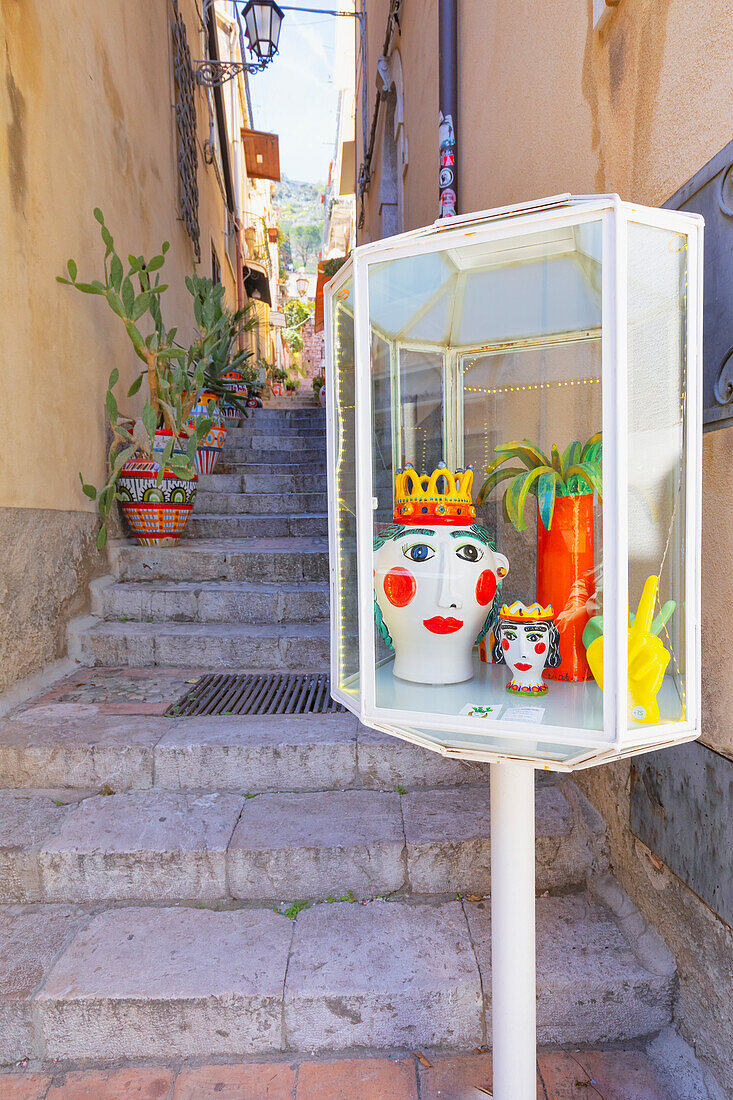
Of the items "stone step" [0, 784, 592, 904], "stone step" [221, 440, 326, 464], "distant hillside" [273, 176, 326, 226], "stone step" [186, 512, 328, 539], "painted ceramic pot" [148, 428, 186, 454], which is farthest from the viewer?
"distant hillside" [273, 176, 326, 226]

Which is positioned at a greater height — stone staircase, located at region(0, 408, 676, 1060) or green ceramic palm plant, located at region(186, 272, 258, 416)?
green ceramic palm plant, located at region(186, 272, 258, 416)

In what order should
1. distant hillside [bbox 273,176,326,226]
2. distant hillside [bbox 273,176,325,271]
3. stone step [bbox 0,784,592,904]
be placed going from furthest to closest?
distant hillside [bbox 273,176,326,226], distant hillside [bbox 273,176,325,271], stone step [bbox 0,784,592,904]

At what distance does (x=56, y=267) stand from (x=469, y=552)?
2.65 metres

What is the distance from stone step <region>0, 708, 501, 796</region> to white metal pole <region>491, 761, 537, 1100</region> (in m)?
0.86

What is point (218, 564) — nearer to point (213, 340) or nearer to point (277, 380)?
point (213, 340)

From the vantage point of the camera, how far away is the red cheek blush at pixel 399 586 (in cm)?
120

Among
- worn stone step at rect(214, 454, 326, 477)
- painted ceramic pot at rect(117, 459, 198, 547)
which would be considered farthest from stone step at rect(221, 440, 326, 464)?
painted ceramic pot at rect(117, 459, 198, 547)

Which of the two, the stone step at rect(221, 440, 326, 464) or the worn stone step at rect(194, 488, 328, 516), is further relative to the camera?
the stone step at rect(221, 440, 326, 464)

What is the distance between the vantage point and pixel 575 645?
1.20 m

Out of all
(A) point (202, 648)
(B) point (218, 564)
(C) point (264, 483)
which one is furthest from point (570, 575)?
(C) point (264, 483)

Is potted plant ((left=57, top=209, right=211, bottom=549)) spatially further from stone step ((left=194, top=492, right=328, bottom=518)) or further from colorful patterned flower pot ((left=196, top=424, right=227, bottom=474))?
colorful patterned flower pot ((left=196, top=424, right=227, bottom=474))

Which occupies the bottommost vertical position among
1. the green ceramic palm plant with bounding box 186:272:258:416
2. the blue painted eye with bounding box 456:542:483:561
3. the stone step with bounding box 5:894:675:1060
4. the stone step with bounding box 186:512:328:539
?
the stone step with bounding box 5:894:675:1060

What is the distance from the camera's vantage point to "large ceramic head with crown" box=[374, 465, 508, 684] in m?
1.19

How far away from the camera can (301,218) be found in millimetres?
62156
